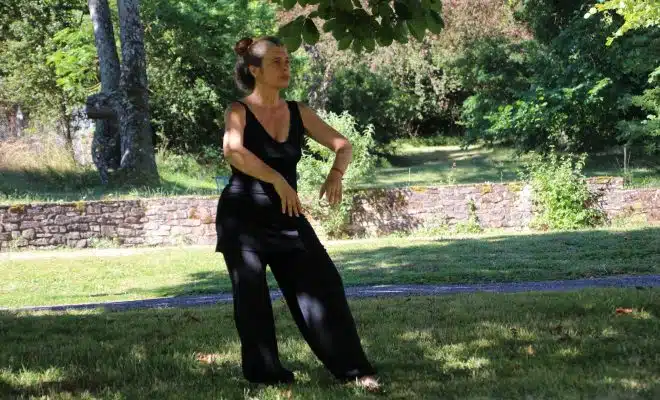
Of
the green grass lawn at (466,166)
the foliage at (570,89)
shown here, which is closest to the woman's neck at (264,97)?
the green grass lawn at (466,166)

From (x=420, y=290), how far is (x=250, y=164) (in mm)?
5702

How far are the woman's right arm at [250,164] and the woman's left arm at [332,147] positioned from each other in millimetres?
223

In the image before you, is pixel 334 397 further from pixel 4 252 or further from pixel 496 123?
pixel 496 123

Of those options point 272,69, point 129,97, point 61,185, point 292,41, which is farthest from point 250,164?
point 61,185

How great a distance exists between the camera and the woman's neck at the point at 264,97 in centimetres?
443

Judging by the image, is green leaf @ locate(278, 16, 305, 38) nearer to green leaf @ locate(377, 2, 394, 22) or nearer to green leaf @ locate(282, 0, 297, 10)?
green leaf @ locate(282, 0, 297, 10)

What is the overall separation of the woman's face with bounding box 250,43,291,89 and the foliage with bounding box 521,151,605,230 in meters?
12.6

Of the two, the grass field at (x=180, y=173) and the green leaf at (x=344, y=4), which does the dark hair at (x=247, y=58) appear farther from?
the grass field at (x=180, y=173)

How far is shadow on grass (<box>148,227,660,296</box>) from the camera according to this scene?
10922 mm

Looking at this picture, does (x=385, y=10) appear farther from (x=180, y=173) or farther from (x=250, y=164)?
(x=180, y=173)

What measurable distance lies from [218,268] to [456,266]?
3692 millimetres

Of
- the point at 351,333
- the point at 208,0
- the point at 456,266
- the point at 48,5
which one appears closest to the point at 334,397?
the point at 351,333

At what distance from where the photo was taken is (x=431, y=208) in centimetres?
1723

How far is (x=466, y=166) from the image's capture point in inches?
1238
